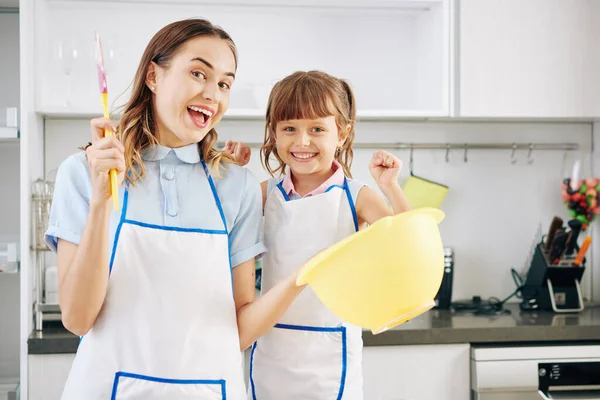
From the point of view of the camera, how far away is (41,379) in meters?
2.16

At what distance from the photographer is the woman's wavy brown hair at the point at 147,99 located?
1.24 metres

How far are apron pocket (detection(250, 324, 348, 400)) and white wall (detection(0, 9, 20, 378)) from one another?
1.51m

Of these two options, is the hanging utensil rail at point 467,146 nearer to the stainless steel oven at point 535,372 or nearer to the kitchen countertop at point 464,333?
the kitchen countertop at point 464,333

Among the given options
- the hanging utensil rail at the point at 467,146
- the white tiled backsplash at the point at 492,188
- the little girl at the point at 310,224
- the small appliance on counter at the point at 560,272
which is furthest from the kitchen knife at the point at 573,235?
the little girl at the point at 310,224

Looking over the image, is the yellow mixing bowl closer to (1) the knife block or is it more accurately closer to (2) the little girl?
(2) the little girl

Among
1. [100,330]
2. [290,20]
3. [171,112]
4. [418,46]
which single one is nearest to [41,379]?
[100,330]


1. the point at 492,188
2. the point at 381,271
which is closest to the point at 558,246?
the point at 492,188

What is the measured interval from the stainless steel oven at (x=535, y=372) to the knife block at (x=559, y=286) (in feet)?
0.93

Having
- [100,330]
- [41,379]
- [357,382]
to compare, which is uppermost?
[100,330]

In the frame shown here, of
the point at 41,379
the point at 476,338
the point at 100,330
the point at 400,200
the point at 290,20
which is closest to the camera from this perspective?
the point at 100,330

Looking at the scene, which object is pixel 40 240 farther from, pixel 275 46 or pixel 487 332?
pixel 487 332

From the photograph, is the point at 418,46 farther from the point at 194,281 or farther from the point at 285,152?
the point at 194,281

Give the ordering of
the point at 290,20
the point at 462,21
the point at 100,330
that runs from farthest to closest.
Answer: the point at 290,20 → the point at 462,21 → the point at 100,330

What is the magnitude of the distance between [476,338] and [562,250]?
574 mm
